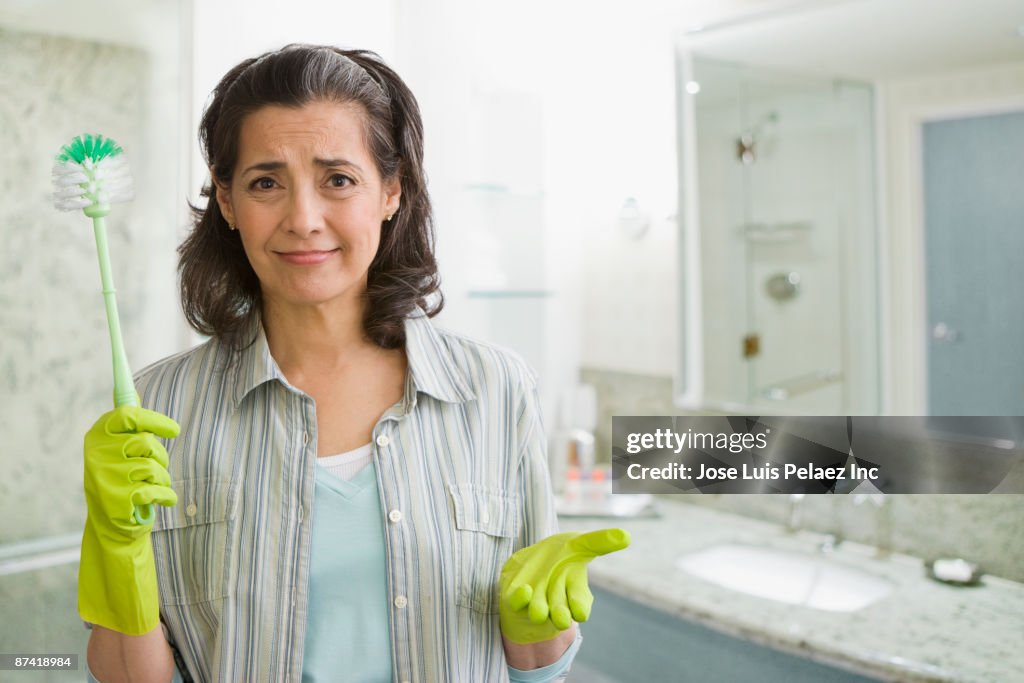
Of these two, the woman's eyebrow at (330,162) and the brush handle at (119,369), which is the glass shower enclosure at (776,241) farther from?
the brush handle at (119,369)

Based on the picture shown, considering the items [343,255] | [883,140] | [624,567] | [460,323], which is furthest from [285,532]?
[883,140]

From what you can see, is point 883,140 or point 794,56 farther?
point 794,56

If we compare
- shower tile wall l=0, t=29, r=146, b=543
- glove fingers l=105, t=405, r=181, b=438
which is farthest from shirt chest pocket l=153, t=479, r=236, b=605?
shower tile wall l=0, t=29, r=146, b=543

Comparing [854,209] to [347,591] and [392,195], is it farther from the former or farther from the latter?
[347,591]

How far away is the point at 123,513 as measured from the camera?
2.47ft

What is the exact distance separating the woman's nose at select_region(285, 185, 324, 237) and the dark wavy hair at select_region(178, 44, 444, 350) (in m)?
Result: 0.08

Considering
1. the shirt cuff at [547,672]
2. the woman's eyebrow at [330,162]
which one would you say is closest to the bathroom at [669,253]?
the shirt cuff at [547,672]

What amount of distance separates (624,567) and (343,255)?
0.91 m

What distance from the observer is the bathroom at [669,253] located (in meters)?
1.29

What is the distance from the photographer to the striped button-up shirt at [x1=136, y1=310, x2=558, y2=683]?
0.83 metres

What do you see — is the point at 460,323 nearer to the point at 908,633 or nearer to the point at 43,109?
the point at 43,109

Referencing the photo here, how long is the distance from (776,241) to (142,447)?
1.28 meters

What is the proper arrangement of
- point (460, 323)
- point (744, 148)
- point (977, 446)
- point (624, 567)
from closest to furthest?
point (977, 446) → point (624, 567) → point (744, 148) → point (460, 323)

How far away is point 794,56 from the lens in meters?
1.60
